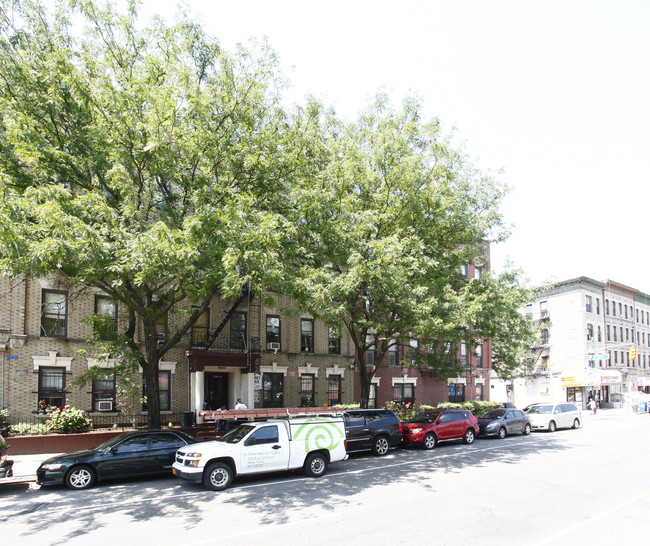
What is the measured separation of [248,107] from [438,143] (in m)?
8.61

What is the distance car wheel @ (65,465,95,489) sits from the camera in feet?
42.2

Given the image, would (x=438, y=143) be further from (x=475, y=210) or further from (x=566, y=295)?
(x=566, y=295)

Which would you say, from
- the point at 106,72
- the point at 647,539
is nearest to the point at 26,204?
the point at 106,72

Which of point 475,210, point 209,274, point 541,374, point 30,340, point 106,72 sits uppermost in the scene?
point 106,72

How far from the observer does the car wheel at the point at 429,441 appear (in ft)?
68.9

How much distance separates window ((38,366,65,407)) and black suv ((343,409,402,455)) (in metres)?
11.9

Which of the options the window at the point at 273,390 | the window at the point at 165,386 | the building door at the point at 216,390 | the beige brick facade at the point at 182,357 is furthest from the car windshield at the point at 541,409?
the window at the point at 165,386

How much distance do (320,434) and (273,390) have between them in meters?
12.9

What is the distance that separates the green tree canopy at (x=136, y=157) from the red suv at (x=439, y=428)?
1122cm

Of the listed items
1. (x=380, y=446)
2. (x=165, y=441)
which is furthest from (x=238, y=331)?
(x=165, y=441)

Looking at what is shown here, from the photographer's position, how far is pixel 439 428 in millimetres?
21672

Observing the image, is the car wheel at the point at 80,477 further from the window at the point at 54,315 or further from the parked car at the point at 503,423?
the parked car at the point at 503,423

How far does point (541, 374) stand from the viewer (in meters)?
53.8

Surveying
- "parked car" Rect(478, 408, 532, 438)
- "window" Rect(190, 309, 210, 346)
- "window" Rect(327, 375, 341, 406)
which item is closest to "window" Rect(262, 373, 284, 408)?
"window" Rect(327, 375, 341, 406)
